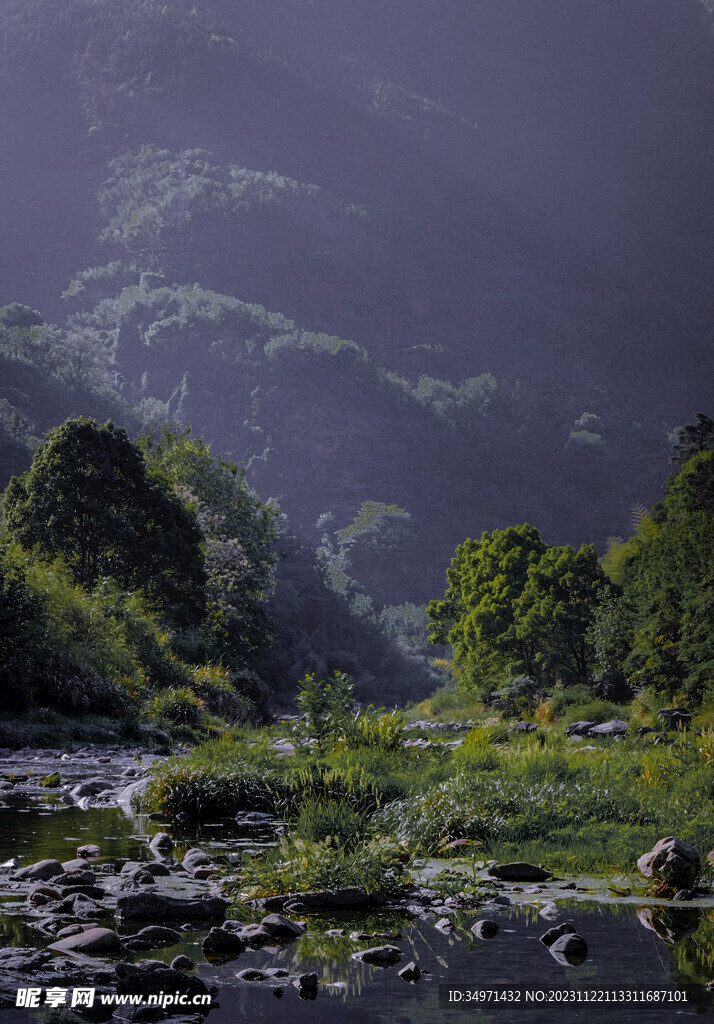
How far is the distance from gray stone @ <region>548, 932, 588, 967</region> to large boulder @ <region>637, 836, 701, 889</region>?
89.0 inches

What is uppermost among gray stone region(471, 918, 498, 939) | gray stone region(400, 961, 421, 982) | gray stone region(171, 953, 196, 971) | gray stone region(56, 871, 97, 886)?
gray stone region(400, 961, 421, 982)

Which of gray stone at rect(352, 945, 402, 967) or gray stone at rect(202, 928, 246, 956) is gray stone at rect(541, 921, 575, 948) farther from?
gray stone at rect(202, 928, 246, 956)

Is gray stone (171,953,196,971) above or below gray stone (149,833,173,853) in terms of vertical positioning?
above

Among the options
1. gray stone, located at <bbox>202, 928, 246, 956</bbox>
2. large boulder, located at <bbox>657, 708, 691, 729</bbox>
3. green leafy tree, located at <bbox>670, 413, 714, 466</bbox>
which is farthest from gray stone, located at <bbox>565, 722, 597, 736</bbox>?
gray stone, located at <bbox>202, 928, 246, 956</bbox>

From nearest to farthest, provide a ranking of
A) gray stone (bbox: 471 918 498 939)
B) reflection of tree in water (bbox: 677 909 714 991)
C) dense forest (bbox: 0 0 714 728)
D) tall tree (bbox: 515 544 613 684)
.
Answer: reflection of tree in water (bbox: 677 909 714 991) → gray stone (bbox: 471 918 498 939) → dense forest (bbox: 0 0 714 728) → tall tree (bbox: 515 544 613 684)

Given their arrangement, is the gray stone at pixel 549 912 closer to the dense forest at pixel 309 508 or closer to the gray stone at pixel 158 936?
the gray stone at pixel 158 936

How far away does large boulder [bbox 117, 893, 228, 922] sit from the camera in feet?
24.8

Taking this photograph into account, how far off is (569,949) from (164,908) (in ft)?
9.15

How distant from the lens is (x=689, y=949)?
7035 millimetres

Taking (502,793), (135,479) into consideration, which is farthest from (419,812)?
(135,479)

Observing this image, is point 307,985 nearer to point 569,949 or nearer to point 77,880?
point 569,949

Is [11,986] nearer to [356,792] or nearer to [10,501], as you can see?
[356,792]

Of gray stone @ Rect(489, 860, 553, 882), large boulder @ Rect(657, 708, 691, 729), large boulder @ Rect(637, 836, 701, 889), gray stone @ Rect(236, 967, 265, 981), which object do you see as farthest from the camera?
large boulder @ Rect(657, 708, 691, 729)

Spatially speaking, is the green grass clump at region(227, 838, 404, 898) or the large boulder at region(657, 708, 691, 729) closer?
the green grass clump at region(227, 838, 404, 898)
